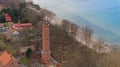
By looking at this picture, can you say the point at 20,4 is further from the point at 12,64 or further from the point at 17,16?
the point at 12,64

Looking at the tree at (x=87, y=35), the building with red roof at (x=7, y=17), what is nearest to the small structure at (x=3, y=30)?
the building with red roof at (x=7, y=17)

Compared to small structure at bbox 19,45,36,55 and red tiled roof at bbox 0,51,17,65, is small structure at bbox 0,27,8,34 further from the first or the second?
red tiled roof at bbox 0,51,17,65

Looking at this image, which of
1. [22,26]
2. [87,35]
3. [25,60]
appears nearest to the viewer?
[25,60]

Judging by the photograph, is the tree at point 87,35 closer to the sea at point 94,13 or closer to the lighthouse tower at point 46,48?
the sea at point 94,13

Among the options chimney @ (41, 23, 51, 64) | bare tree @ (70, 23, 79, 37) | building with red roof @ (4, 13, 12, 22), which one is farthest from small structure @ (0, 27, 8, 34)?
chimney @ (41, 23, 51, 64)

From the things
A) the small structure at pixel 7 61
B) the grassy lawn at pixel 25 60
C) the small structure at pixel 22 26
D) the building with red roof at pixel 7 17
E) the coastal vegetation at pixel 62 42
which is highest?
the building with red roof at pixel 7 17

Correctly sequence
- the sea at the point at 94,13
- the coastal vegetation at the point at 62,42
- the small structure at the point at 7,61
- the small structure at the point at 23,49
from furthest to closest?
the sea at the point at 94,13, the small structure at the point at 23,49, the coastal vegetation at the point at 62,42, the small structure at the point at 7,61

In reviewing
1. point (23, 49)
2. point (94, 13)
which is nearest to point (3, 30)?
point (23, 49)

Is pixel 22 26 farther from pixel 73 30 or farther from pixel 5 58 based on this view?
pixel 5 58
